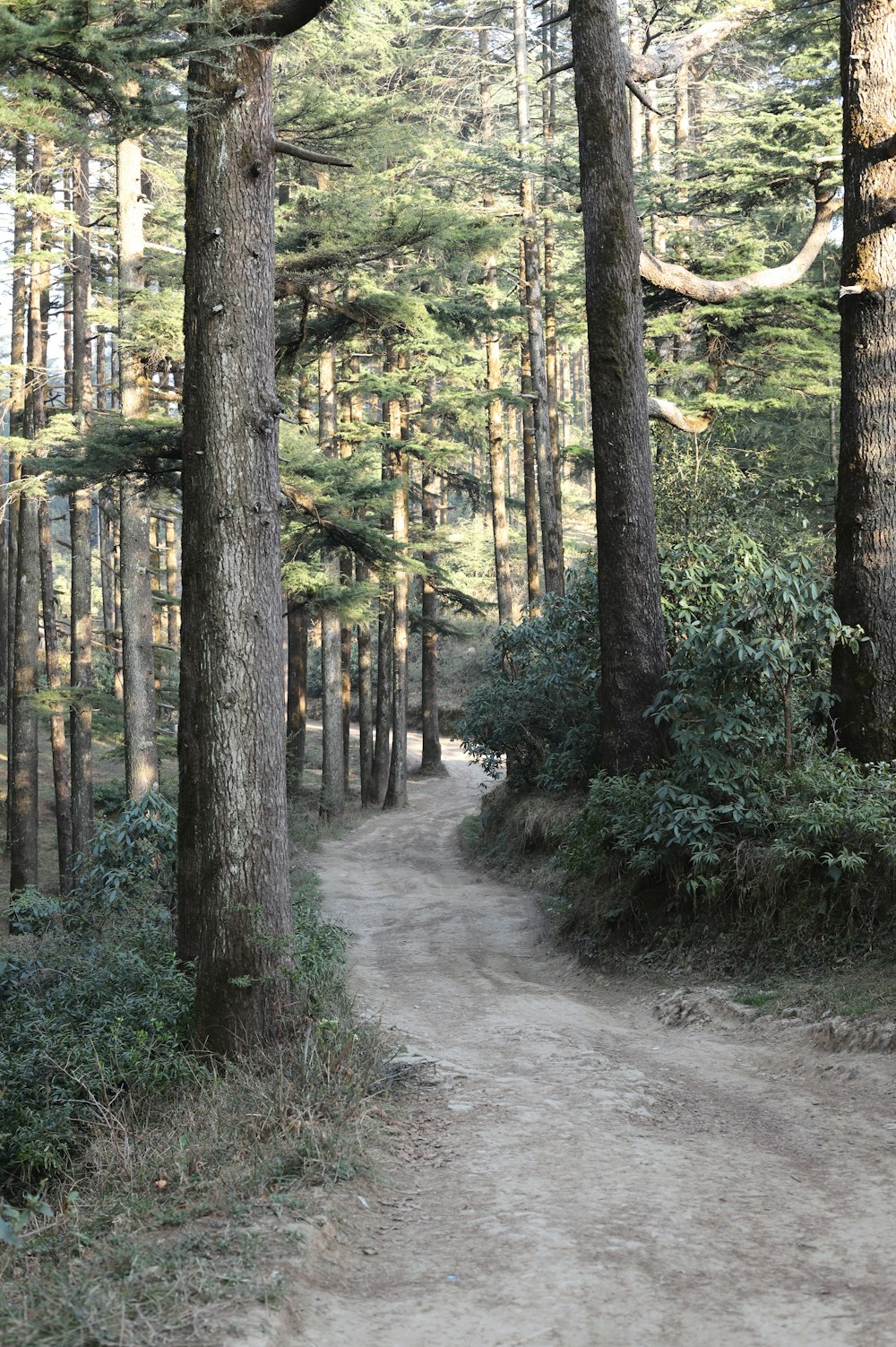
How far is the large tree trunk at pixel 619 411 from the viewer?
33.2 ft

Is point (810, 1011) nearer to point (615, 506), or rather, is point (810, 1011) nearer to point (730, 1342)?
point (730, 1342)

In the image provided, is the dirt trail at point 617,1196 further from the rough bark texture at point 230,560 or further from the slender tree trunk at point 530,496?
the slender tree trunk at point 530,496

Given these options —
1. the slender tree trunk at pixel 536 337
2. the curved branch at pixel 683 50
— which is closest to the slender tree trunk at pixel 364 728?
the slender tree trunk at pixel 536 337

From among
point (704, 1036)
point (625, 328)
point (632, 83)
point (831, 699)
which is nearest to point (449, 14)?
point (632, 83)

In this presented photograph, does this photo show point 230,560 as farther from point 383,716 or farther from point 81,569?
point 383,716

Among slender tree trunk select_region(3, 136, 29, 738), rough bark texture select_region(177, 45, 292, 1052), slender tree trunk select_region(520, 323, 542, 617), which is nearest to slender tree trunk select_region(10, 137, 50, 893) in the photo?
slender tree trunk select_region(3, 136, 29, 738)

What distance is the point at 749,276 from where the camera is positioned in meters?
11.0

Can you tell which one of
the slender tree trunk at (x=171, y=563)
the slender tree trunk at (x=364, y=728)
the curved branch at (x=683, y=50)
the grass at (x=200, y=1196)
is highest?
the curved branch at (x=683, y=50)

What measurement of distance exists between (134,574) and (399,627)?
11.5m

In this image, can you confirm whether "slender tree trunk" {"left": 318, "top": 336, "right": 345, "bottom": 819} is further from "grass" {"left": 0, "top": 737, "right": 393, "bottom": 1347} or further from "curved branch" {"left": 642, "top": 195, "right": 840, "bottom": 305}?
"grass" {"left": 0, "top": 737, "right": 393, "bottom": 1347}

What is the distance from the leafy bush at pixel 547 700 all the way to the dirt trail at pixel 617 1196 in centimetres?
536

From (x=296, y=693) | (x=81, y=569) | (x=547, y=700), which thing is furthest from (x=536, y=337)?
(x=81, y=569)

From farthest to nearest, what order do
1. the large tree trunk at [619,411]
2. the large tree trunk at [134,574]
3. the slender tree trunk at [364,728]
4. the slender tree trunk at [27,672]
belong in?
the slender tree trunk at [364,728], the slender tree trunk at [27,672], the large tree trunk at [134,574], the large tree trunk at [619,411]

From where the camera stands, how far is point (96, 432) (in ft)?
41.1
